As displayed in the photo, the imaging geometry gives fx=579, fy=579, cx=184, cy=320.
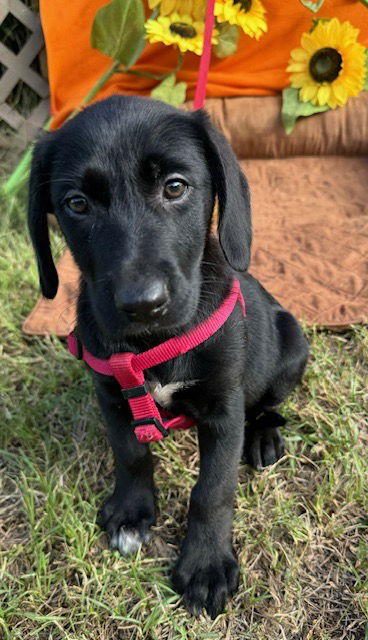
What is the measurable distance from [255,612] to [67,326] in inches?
70.4

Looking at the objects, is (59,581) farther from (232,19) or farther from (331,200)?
(232,19)

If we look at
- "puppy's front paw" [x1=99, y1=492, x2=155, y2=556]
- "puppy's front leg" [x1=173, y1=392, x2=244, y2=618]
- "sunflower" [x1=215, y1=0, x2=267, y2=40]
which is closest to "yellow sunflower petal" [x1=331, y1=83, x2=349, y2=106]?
"sunflower" [x1=215, y1=0, x2=267, y2=40]

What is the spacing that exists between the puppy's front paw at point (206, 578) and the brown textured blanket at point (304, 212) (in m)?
1.39

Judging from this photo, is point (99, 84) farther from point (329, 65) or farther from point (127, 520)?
point (127, 520)

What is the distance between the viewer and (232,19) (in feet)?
12.2

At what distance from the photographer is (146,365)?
1829mm

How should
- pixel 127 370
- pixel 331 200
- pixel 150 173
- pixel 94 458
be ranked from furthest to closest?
pixel 331 200 → pixel 94 458 → pixel 127 370 → pixel 150 173

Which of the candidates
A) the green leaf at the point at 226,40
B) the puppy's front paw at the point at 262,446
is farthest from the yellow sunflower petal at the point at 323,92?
the puppy's front paw at the point at 262,446

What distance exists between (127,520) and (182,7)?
3209mm

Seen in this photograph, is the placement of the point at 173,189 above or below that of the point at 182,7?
above

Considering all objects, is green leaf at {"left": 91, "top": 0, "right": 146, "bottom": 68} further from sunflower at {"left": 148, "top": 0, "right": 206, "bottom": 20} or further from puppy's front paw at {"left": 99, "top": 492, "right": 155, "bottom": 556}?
puppy's front paw at {"left": 99, "top": 492, "right": 155, "bottom": 556}

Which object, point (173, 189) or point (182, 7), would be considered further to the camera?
point (182, 7)

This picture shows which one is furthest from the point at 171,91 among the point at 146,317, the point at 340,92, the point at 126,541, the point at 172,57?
the point at 126,541

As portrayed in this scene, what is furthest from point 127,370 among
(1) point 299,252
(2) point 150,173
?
(1) point 299,252
